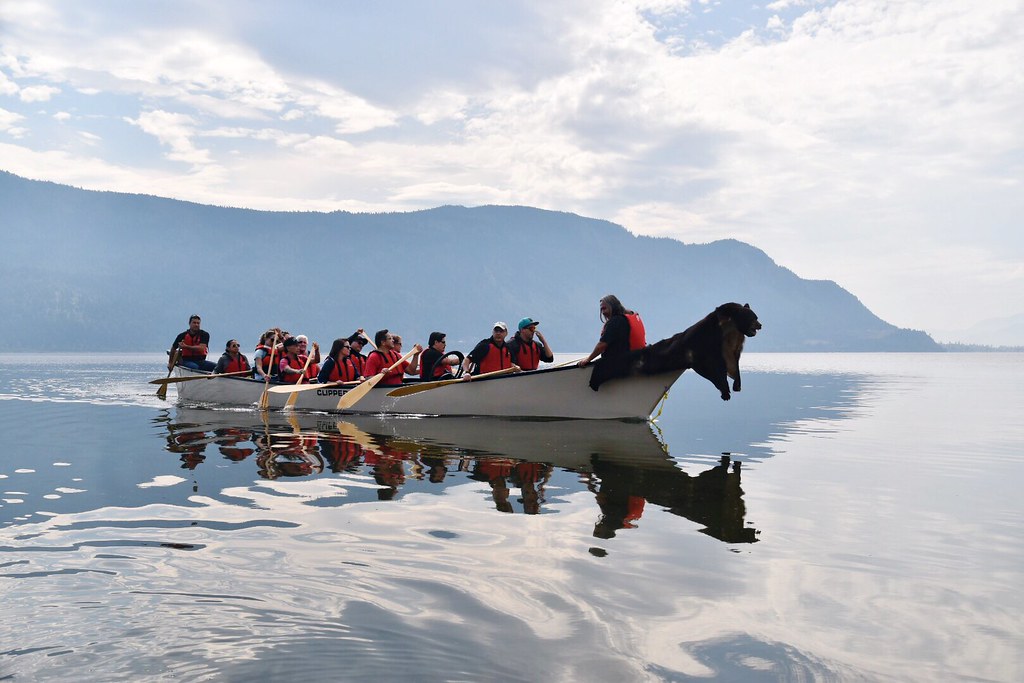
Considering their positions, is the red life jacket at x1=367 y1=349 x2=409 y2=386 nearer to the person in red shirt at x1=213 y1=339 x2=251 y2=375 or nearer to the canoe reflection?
the canoe reflection

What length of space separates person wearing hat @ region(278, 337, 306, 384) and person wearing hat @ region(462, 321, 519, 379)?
5172 millimetres

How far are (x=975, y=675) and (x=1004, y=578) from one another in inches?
81.3

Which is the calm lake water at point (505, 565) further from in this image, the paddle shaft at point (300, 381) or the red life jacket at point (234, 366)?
the red life jacket at point (234, 366)

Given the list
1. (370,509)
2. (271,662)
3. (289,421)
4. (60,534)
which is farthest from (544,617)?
(289,421)

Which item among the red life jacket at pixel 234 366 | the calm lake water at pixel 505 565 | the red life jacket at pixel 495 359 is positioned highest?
the red life jacket at pixel 495 359

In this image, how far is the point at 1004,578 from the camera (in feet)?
17.8

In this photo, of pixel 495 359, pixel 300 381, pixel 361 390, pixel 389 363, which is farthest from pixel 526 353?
pixel 300 381

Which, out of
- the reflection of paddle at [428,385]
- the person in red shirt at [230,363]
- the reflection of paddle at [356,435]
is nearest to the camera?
the reflection of paddle at [356,435]

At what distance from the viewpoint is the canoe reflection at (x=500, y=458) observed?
7840 millimetres

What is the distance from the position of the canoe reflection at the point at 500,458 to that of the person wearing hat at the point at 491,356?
113 centimetres

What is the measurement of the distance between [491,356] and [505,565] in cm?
1078

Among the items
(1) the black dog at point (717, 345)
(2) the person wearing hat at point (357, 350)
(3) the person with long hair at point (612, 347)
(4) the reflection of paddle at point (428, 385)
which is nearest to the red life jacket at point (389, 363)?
(4) the reflection of paddle at point (428, 385)

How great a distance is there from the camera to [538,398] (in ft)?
50.0

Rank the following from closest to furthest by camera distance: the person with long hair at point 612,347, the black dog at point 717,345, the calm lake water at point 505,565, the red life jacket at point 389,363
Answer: the calm lake water at point 505,565
the black dog at point 717,345
the person with long hair at point 612,347
the red life jacket at point 389,363
